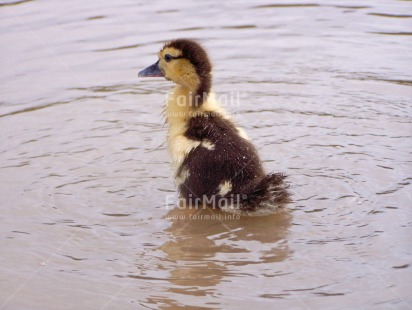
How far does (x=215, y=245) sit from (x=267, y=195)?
46cm

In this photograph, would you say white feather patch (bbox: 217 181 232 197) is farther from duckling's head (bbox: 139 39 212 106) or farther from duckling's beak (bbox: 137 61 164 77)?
duckling's beak (bbox: 137 61 164 77)

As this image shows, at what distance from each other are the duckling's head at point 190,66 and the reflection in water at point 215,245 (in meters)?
0.81

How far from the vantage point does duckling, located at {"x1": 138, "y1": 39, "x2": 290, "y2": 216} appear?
191 inches

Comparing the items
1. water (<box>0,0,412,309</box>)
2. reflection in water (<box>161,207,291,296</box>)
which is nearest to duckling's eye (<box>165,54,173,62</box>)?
water (<box>0,0,412,309</box>)

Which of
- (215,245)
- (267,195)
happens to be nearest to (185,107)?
(267,195)

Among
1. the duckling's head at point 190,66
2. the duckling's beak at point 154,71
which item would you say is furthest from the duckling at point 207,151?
the duckling's beak at point 154,71

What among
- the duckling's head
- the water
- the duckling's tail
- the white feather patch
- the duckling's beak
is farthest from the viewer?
the duckling's beak

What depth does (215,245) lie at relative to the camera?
4.61 metres

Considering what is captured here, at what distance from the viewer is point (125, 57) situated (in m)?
7.96

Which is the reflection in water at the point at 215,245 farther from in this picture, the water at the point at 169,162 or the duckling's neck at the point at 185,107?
the duckling's neck at the point at 185,107

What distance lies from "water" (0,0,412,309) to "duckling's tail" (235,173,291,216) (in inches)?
4.1

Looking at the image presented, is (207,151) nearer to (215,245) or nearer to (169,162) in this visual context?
(215,245)

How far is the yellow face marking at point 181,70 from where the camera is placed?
527cm

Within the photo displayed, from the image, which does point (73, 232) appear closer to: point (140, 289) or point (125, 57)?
point (140, 289)
